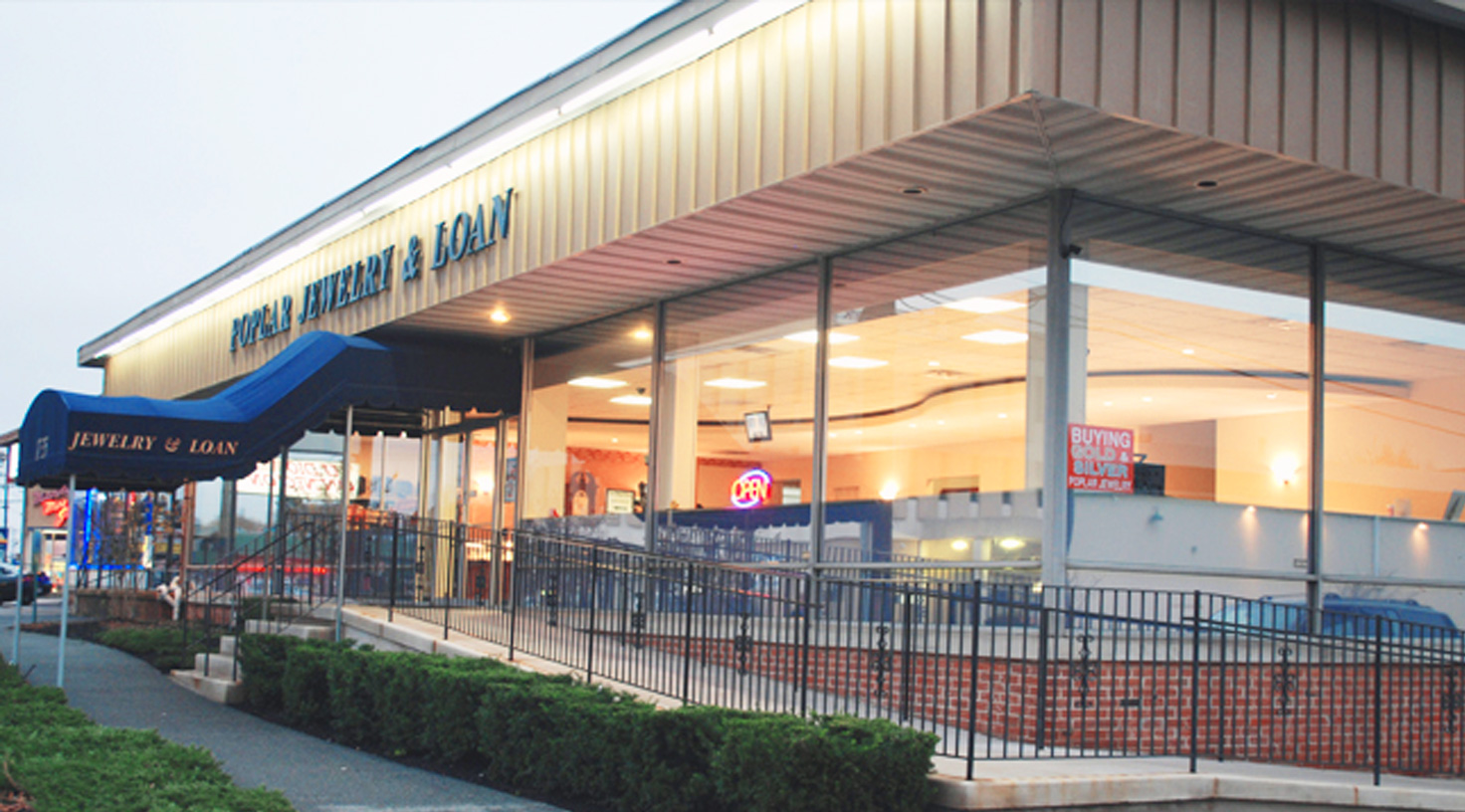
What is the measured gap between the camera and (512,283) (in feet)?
46.9

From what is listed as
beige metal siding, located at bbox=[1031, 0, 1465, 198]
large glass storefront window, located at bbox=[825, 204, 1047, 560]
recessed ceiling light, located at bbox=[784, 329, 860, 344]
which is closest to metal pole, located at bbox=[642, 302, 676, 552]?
recessed ceiling light, located at bbox=[784, 329, 860, 344]

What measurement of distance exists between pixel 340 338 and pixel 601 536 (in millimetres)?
3955

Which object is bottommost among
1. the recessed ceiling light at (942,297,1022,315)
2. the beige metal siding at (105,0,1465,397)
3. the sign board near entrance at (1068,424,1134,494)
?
the sign board near entrance at (1068,424,1134,494)

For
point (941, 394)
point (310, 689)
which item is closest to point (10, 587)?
point (310, 689)

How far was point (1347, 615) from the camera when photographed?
37.0ft

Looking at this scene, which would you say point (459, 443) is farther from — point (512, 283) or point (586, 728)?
point (586, 728)

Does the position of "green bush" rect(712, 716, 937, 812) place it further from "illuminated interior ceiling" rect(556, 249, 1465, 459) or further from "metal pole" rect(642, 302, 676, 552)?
"metal pole" rect(642, 302, 676, 552)

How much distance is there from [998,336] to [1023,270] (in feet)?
1.90

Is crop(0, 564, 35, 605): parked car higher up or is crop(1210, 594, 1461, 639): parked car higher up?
crop(1210, 594, 1461, 639): parked car

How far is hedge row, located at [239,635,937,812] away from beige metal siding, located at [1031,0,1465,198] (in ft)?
13.4

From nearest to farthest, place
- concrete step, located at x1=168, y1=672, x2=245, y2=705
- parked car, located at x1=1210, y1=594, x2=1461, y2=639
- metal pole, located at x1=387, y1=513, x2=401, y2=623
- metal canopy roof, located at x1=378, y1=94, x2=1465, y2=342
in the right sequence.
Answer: metal canopy roof, located at x1=378, y1=94, x2=1465, y2=342, parked car, located at x1=1210, y1=594, x2=1461, y2=639, concrete step, located at x1=168, y1=672, x2=245, y2=705, metal pole, located at x1=387, y1=513, x2=401, y2=623

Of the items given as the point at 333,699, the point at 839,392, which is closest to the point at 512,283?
the point at 839,392

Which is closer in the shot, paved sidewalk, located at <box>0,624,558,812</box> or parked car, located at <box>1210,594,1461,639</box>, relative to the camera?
paved sidewalk, located at <box>0,624,558,812</box>

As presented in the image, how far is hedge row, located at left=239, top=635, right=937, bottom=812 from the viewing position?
7.62m
